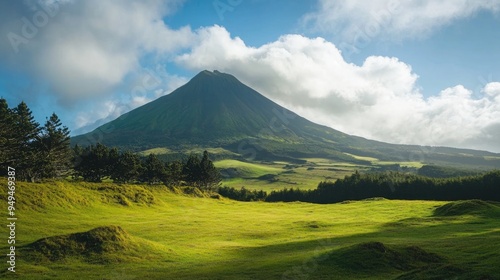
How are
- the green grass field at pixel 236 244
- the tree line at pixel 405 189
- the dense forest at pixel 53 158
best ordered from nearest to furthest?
the green grass field at pixel 236 244
the dense forest at pixel 53 158
the tree line at pixel 405 189

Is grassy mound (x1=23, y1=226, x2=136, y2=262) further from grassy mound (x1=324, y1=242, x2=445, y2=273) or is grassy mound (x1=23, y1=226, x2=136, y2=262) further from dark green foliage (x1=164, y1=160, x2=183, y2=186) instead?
dark green foliage (x1=164, y1=160, x2=183, y2=186)

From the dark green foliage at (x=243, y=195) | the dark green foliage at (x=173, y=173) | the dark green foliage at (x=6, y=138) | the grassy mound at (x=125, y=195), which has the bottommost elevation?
the dark green foliage at (x=243, y=195)

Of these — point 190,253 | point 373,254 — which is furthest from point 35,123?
point 373,254

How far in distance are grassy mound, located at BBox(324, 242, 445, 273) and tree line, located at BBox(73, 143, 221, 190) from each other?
95.6 metres

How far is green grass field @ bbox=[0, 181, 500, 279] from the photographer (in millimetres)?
28094

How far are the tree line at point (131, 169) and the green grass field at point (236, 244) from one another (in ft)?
101

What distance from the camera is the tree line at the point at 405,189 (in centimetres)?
12426

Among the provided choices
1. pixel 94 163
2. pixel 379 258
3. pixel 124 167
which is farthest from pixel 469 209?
pixel 94 163

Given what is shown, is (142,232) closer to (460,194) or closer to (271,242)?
(271,242)

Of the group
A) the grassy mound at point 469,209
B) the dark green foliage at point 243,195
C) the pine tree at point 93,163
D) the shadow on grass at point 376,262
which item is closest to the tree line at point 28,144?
the pine tree at point 93,163

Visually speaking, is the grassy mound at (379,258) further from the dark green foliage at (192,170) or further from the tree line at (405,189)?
the dark green foliage at (192,170)

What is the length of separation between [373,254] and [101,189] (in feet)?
240

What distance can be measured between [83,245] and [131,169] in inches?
3364

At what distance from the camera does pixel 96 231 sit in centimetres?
3522
